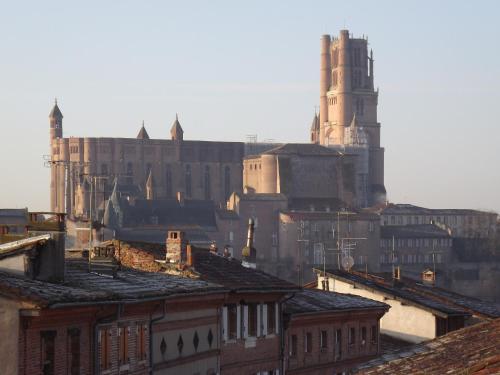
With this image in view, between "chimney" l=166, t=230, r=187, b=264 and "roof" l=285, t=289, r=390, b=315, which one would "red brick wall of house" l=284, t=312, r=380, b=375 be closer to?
"roof" l=285, t=289, r=390, b=315

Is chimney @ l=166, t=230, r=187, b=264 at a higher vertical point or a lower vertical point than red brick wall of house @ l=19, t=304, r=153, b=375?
higher

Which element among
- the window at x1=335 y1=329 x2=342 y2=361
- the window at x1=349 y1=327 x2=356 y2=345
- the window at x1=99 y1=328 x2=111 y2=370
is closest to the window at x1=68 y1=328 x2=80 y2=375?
the window at x1=99 y1=328 x2=111 y2=370

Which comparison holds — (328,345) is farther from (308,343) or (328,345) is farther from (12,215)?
(12,215)

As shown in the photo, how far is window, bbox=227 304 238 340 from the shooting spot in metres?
33.3

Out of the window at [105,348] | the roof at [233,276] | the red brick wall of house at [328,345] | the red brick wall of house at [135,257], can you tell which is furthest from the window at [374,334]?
the window at [105,348]

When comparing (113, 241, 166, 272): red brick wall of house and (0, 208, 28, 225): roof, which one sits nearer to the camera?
(113, 241, 166, 272): red brick wall of house

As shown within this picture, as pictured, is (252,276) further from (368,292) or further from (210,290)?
(368,292)

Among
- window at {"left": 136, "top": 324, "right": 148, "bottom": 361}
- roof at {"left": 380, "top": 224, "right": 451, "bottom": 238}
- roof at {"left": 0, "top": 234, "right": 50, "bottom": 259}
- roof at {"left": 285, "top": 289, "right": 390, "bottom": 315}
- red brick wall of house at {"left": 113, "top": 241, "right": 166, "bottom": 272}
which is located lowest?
roof at {"left": 380, "top": 224, "right": 451, "bottom": 238}

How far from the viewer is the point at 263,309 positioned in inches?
1409

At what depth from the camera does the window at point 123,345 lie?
24609 millimetres

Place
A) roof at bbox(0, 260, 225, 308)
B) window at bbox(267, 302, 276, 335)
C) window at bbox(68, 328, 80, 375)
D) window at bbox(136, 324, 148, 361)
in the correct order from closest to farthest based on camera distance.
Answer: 1. roof at bbox(0, 260, 225, 308)
2. window at bbox(68, 328, 80, 375)
3. window at bbox(136, 324, 148, 361)
4. window at bbox(267, 302, 276, 335)

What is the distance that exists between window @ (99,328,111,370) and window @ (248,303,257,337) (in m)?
11.1

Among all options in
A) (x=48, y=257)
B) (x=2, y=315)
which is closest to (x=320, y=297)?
(x=48, y=257)

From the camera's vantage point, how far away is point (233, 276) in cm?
3466
